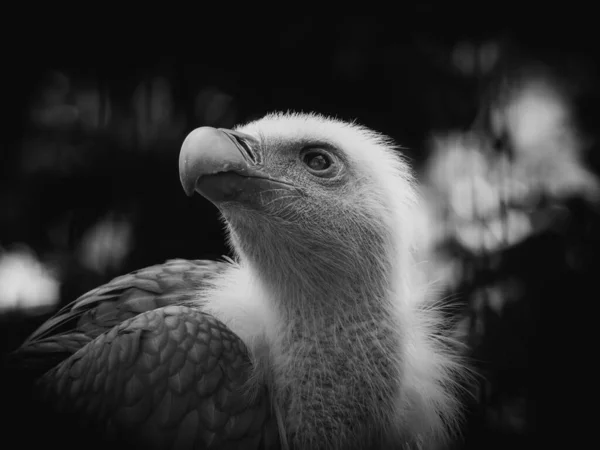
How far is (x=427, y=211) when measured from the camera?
2273 mm

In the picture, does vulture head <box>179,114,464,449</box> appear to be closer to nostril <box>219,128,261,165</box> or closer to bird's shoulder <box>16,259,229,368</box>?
nostril <box>219,128,261,165</box>

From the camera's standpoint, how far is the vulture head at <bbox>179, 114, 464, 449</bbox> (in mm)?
1602

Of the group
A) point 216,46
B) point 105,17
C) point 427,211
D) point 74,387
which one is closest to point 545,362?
point 427,211

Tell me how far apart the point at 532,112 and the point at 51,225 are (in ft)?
5.99

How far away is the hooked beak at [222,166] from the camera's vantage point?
152 centimetres

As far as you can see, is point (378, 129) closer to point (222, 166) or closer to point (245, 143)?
point (245, 143)

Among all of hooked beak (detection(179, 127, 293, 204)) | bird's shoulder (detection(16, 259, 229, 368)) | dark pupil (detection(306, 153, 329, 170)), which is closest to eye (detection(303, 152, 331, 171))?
dark pupil (detection(306, 153, 329, 170))

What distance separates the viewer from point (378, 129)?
8.47 ft

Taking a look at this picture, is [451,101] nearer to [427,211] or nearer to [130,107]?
[427,211]

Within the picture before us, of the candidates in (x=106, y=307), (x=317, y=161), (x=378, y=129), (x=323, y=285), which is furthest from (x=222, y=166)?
(x=378, y=129)

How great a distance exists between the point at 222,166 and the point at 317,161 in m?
0.42

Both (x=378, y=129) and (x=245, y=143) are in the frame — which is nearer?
(x=245, y=143)

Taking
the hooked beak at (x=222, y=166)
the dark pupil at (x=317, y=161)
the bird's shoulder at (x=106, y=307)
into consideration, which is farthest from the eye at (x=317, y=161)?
the bird's shoulder at (x=106, y=307)

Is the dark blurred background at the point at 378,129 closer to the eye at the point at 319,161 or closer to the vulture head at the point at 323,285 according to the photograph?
the vulture head at the point at 323,285
